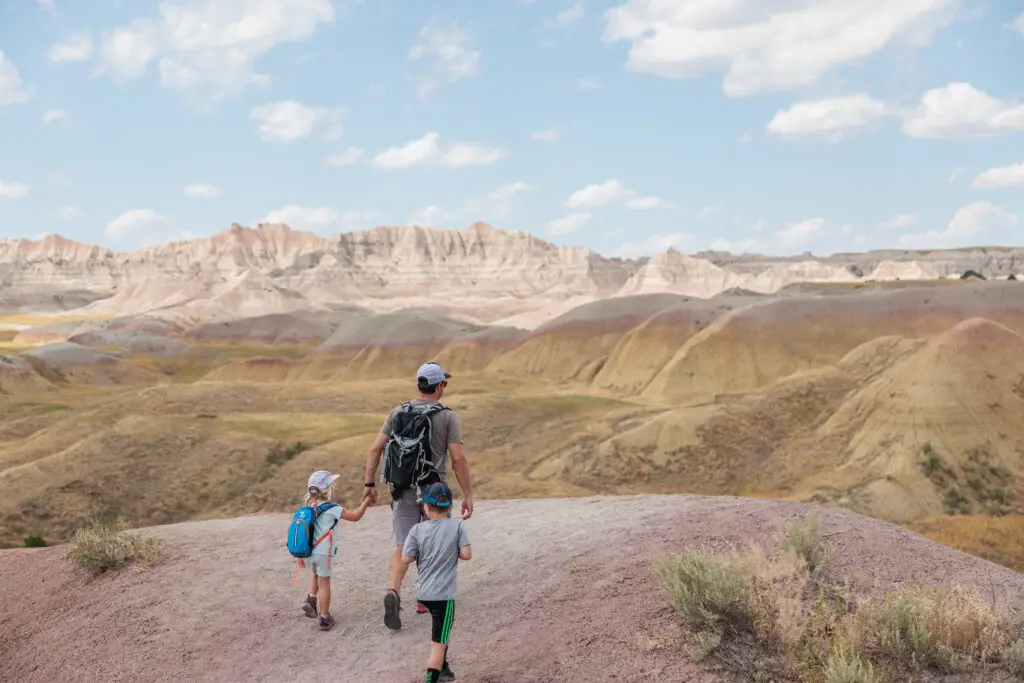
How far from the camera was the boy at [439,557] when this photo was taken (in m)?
5.99

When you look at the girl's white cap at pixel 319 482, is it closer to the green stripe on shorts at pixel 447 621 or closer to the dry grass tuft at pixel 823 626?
the green stripe on shorts at pixel 447 621

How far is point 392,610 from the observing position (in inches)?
283

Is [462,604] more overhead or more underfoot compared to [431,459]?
more underfoot

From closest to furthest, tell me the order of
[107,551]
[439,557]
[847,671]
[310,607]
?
[847,671]
[439,557]
[310,607]
[107,551]

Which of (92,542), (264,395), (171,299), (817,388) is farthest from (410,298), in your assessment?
(92,542)

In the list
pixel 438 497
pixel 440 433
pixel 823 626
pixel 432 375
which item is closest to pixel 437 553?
pixel 438 497

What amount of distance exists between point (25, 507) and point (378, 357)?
209 feet

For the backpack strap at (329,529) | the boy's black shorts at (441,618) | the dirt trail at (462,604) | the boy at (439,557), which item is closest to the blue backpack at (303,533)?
the backpack strap at (329,529)

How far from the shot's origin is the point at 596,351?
242 feet

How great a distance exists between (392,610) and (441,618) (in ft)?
4.40

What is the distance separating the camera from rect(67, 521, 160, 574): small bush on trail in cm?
1016

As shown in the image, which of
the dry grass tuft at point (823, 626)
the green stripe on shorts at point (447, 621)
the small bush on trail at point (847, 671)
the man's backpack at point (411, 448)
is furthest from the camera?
the man's backpack at point (411, 448)

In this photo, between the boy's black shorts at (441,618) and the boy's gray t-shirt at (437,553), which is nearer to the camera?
the boy's black shorts at (441,618)

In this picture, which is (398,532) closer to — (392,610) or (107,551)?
(392,610)
